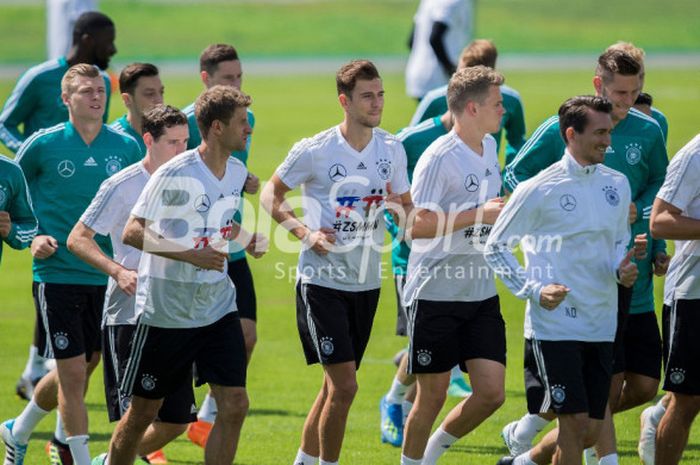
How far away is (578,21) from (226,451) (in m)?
51.7

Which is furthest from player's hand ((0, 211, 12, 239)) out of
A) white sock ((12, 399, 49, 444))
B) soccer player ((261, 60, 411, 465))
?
soccer player ((261, 60, 411, 465))

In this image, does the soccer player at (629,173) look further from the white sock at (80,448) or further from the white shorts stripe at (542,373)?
the white sock at (80,448)

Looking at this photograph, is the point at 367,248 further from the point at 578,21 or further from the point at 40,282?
the point at 578,21

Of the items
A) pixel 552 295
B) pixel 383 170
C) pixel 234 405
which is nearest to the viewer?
pixel 552 295

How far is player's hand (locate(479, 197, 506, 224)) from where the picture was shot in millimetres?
8094

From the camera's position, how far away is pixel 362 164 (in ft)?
28.1

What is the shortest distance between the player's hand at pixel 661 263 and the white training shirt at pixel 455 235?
38.9 inches

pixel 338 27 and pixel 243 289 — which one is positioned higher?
pixel 338 27

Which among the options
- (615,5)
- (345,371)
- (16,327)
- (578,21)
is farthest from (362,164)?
(615,5)

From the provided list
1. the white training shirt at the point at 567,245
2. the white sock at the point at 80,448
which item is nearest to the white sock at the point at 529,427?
the white training shirt at the point at 567,245

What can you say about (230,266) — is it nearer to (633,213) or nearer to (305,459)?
(305,459)

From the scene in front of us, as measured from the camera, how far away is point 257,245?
8195 millimetres

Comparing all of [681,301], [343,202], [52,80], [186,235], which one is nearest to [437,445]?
[343,202]

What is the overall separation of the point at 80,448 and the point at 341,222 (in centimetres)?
207
